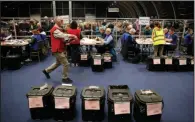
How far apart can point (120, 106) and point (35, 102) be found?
1.27 m

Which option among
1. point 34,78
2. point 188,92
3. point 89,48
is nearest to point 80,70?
point 34,78

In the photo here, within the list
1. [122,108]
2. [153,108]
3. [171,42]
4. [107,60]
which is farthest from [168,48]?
[122,108]

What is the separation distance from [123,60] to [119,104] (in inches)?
168

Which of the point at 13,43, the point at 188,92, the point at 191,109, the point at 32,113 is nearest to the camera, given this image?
the point at 32,113

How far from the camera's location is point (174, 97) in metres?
4.16

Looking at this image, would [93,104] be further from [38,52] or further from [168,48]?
[168,48]

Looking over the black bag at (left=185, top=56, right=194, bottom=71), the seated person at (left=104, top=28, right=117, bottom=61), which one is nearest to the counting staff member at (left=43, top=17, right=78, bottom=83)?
the seated person at (left=104, top=28, right=117, bottom=61)

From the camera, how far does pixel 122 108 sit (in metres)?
2.96

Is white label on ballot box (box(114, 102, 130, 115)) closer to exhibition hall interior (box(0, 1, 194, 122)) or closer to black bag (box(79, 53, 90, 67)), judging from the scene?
exhibition hall interior (box(0, 1, 194, 122))

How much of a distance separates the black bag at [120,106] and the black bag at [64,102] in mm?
562

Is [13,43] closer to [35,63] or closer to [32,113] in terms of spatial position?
[35,63]

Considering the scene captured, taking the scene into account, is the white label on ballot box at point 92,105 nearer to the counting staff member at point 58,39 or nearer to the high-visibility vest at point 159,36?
the counting staff member at point 58,39

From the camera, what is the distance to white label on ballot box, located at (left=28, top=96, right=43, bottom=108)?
310cm

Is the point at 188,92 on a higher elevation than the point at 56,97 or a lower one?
lower
